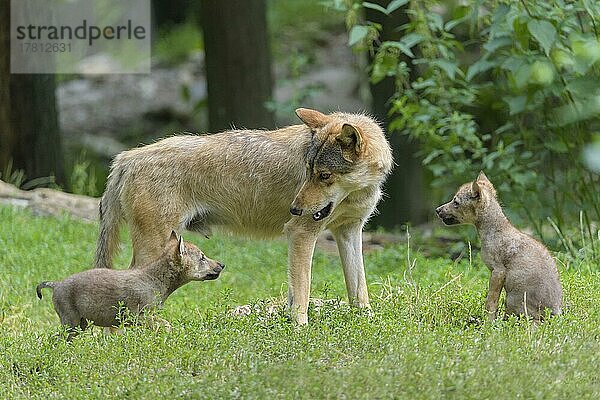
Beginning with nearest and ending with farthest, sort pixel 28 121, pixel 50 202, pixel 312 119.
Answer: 1. pixel 312 119
2. pixel 50 202
3. pixel 28 121

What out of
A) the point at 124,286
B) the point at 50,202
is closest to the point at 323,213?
the point at 124,286

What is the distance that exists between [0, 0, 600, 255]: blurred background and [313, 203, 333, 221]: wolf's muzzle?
1.90m

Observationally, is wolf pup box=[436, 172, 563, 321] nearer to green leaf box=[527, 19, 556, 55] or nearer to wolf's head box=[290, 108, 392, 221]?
wolf's head box=[290, 108, 392, 221]

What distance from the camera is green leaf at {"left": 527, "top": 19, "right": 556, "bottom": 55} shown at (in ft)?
29.5

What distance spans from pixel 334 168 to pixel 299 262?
78 centimetres

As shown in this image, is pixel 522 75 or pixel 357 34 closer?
pixel 522 75

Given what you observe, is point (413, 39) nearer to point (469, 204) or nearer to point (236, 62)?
point (469, 204)

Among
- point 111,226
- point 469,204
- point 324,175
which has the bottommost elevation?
point 111,226

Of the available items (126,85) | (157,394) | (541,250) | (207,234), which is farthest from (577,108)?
(126,85)

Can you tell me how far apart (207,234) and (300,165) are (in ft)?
3.24

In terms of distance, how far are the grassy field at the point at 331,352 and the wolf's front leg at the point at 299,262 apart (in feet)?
0.52

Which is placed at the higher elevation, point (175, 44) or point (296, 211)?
point (175, 44)

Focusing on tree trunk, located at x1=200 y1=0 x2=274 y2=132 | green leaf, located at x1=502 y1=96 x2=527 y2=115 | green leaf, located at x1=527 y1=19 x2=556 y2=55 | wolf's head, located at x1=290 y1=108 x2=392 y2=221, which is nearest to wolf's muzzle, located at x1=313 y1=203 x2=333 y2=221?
wolf's head, located at x1=290 y1=108 x2=392 y2=221

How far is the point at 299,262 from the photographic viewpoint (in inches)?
312
